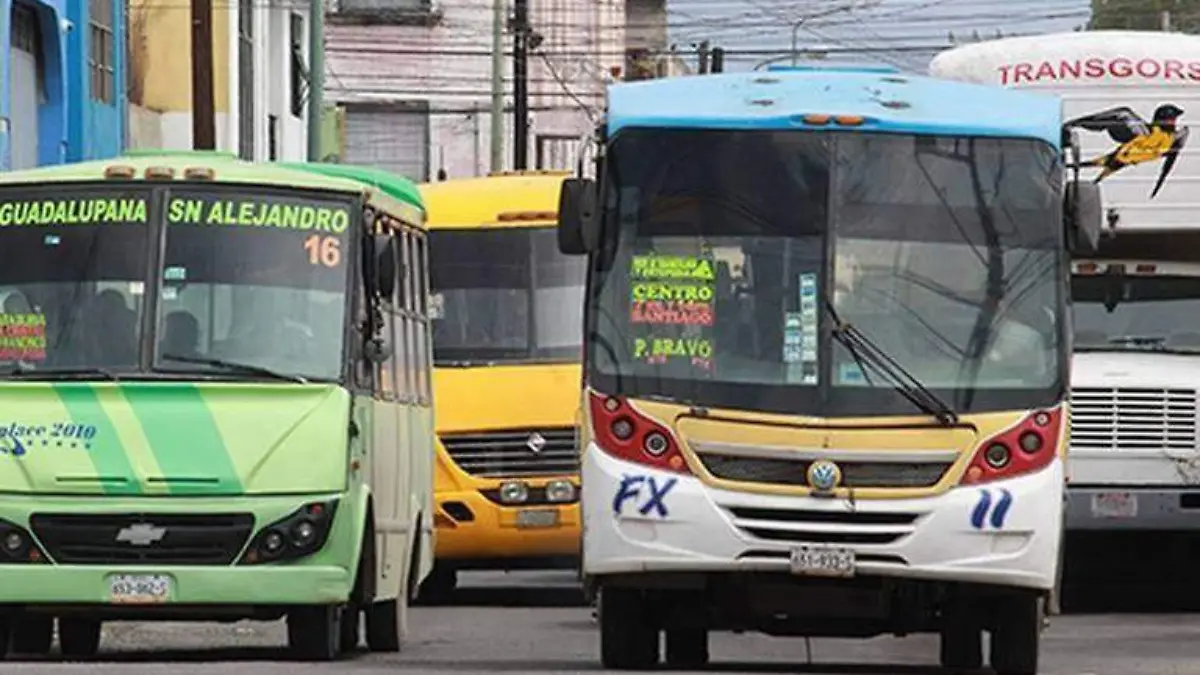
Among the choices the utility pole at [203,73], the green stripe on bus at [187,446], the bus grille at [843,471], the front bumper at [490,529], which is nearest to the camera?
the bus grille at [843,471]

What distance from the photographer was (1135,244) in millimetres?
21594

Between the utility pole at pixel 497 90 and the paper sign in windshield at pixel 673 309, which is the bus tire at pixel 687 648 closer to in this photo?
the paper sign in windshield at pixel 673 309

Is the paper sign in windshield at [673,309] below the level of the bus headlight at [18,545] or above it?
above

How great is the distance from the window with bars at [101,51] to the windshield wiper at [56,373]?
21.6 m

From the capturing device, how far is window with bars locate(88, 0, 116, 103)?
3738cm

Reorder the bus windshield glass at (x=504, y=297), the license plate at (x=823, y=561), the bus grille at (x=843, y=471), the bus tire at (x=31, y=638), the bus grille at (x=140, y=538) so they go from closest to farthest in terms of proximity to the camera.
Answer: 1. the license plate at (x=823, y=561)
2. the bus grille at (x=843, y=471)
3. the bus grille at (x=140, y=538)
4. the bus tire at (x=31, y=638)
5. the bus windshield glass at (x=504, y=297)

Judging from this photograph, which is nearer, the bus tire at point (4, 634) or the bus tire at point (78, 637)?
the bus tire at point (4, 634)

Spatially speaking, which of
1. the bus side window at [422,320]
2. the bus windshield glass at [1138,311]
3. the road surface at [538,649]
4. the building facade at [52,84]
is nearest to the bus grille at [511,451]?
the road surface at [538,649]

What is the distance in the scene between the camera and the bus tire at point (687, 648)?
52.4 ft

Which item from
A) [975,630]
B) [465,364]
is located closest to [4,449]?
[975,630]

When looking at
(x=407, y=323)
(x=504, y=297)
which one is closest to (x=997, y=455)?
(x=407, y=323)

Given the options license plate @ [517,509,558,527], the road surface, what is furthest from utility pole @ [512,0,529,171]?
the road surface

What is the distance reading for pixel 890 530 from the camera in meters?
14.1

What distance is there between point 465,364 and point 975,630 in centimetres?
848
